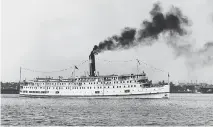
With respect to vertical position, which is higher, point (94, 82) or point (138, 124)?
point (94, 82)

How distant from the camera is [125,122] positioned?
29.0 meters

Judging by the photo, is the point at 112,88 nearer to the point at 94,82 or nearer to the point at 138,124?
the point at 94,82

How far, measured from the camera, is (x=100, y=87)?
223 feet

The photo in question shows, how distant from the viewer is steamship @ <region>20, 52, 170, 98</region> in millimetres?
65125

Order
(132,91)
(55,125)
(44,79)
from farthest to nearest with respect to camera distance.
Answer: (44,79) < (132,91) < (55,125)

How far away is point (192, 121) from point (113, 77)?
37.1 m

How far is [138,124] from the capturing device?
28094mm

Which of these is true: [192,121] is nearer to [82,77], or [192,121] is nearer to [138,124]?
[138,124]

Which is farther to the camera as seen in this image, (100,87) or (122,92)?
(100,87)

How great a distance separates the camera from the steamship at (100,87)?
214 feet

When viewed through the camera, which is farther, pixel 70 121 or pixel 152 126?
pixel 70 121

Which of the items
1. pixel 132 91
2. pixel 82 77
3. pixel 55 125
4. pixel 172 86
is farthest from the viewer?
pixel 172 86

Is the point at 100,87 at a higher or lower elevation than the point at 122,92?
higher

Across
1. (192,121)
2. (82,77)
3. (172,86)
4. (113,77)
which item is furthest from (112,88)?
(172,86)
